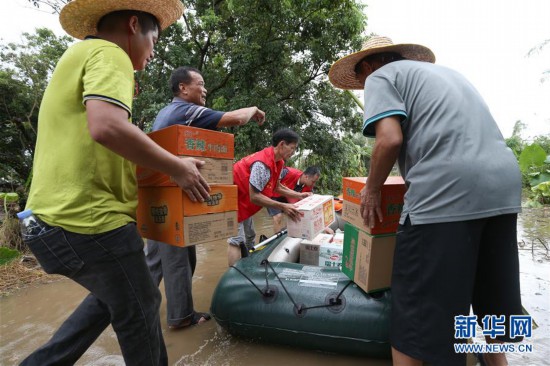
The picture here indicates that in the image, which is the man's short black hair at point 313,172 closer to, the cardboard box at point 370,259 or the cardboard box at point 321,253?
the cardboard box at point 321,253

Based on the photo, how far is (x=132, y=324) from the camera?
1224 mm

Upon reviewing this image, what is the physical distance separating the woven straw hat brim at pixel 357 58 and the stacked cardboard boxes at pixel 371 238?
733 millimetres

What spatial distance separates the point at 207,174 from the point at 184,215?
24 centimetres

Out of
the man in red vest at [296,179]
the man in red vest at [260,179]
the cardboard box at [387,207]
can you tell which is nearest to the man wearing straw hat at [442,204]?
the cardboard box at [387,207]

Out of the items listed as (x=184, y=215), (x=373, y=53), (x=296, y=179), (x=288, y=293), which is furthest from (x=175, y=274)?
(x=296, y=179)

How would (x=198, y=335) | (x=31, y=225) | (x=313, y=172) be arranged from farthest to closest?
(x=313, y=172)
(x=198, y=335)
(x=31, y=225)

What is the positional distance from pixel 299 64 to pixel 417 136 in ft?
25.0

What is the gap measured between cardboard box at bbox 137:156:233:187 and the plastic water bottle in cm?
51

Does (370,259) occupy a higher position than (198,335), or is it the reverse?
(370,259)

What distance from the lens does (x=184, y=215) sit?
Result: 56.8 inches

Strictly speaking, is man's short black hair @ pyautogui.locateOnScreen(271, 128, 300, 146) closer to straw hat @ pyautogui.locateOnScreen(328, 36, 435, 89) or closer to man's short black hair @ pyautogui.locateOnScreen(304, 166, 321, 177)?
straw hat @ pyautogui.locateOnScreen(328, 36, 435, 89)

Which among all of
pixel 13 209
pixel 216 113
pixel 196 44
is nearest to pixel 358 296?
pixel 216 113

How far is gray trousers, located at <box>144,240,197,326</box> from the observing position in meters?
2.32

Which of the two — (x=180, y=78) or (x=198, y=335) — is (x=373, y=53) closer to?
(x=180, y=78)
